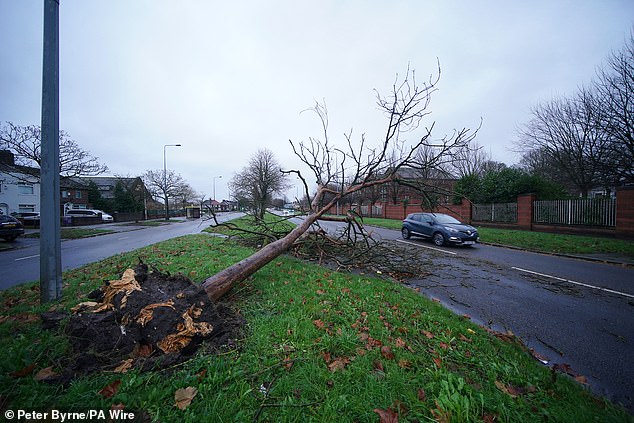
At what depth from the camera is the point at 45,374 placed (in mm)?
1938

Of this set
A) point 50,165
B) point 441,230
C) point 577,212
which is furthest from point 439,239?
point 50,165

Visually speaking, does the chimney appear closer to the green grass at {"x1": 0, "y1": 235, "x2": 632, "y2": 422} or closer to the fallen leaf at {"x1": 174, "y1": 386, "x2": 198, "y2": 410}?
the green grass at {"x1": 0, "y1": 235, "x2": 632, "y2": 422}

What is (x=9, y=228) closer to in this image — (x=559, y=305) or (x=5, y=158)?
(x=5, y=158)

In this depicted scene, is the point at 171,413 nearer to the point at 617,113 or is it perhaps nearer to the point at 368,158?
the point at 368,158

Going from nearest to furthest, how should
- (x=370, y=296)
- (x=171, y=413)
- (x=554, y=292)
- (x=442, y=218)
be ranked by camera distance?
(x=171, y=413), (x=370, y=296), (x=554, y=292), (x=442, y=218)

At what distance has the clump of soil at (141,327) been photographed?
7.07 ft

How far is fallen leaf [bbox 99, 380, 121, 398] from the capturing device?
1784mm

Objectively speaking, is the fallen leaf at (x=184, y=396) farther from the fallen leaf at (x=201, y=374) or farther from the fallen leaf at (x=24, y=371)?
the fallen leaf at (x=24, y=371)

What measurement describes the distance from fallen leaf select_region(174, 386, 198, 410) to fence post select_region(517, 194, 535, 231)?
19769mm

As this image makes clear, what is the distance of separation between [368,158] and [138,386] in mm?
6214

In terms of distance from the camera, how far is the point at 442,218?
1184 centimetres

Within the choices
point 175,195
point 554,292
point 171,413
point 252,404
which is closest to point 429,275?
point 554,292

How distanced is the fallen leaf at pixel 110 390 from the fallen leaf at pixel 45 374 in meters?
0.50

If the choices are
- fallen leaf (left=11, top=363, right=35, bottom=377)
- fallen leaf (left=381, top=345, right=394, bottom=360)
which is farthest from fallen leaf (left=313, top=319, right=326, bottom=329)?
fallen leaf (left=11, top=363, right=35, bottom=377)
